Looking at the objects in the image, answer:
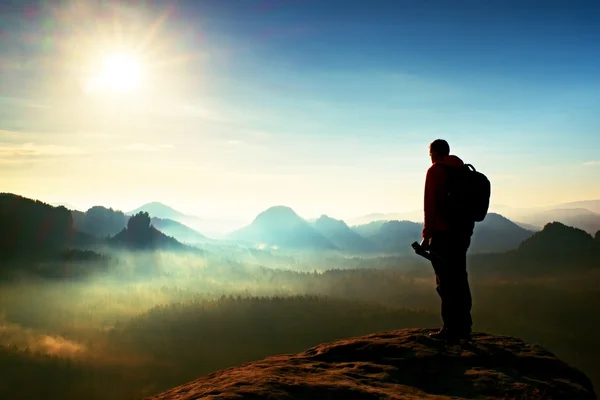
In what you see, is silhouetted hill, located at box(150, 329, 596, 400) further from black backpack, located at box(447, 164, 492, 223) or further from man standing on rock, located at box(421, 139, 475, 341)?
black backpack, located at box(447, 164, 492, 223)

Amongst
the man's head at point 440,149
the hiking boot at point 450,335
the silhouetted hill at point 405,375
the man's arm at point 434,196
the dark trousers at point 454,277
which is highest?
the man's head at point 440,149

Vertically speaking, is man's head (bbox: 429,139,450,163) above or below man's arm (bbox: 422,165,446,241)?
above

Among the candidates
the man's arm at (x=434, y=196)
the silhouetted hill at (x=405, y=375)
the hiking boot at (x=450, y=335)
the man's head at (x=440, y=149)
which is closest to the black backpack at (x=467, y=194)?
the man's arm at (x=434, y=196)

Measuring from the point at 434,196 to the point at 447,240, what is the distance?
1.33 m

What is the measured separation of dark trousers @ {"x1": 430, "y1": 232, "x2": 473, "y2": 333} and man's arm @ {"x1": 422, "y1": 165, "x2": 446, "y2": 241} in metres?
0.35

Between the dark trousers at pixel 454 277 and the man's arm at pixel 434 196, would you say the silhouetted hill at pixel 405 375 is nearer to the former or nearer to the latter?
the dark trousers at pixel 454 277

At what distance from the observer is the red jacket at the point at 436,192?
11656mm

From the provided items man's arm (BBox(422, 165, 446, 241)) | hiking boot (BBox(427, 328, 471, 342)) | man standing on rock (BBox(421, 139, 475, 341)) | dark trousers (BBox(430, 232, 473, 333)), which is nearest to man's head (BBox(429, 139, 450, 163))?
man standing on rock (BBox(421, 139, 475, 341))

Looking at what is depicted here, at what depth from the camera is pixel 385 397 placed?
7.76m

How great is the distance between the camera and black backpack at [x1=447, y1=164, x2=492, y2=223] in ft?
37.6

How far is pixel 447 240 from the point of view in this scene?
38.7ft

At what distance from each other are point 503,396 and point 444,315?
4030 millimetres

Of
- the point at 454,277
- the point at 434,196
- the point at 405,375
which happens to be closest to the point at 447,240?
the point at 454,277

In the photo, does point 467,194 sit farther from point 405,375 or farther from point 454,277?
point 405,375
